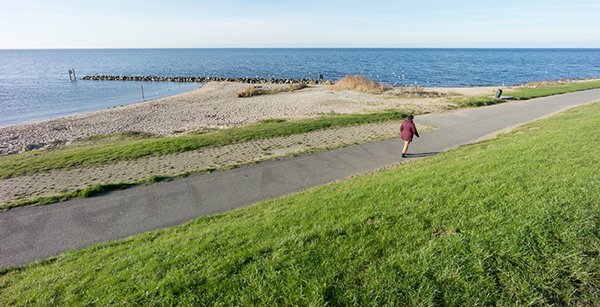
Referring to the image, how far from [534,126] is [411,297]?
1493cm

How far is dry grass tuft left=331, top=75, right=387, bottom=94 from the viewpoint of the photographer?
36534 mm

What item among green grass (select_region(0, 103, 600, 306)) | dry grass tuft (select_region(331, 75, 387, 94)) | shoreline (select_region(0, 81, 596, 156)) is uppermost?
dry grass tuft (select_region(331, 75, 387, 94))

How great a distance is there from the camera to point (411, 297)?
10.4 ft

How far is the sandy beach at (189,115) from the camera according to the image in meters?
20.0

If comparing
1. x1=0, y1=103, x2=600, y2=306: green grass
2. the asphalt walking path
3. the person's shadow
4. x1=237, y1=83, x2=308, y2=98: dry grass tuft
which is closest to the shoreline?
x1=237, y1=83, x2=308, y2=98: dry grass tuft

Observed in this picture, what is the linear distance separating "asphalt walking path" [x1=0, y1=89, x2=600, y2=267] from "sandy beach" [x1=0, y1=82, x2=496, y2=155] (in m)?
11.2

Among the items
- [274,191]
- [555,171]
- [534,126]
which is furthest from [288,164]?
[534,126]

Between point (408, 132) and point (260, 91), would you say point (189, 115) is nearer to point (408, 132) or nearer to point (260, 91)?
point (260, 91)

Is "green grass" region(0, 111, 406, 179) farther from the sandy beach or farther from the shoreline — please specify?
the sandy beach

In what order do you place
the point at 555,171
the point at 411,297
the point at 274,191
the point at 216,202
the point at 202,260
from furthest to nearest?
the point at 274,191 < the point at 216,202 < the point at 555,171 < the point at 202,260 < the point at 411,297

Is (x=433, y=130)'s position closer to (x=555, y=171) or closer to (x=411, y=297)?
(x=555, y=171)

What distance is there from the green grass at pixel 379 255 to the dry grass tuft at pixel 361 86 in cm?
3141

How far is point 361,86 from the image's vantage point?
37.9m

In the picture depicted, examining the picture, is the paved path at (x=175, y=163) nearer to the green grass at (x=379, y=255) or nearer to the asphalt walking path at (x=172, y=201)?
the asphalt walking path at (x=172, y=201)
